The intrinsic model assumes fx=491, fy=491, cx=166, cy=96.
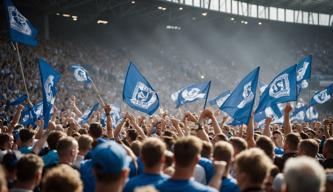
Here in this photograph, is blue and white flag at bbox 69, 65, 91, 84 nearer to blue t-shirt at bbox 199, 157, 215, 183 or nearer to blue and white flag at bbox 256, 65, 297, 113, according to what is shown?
blue and white flag at bbox 256, 65, 297, 113

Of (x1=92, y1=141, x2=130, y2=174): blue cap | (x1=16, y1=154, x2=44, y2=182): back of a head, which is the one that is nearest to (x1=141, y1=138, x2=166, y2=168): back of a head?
(x1=92, y1=141, x2=130, y2=174): blue cap

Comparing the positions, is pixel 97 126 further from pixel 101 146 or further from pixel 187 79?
pixel 187 79

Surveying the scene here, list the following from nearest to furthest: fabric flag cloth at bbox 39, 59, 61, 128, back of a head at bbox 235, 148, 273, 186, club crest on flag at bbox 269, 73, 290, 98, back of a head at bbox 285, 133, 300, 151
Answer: back of a head at bbox 235, 148, 273, 186, back of a head at bbox 285, 133, 300, 151, fabric flag cloth at bbox 39, 59, 61, 128, club crest on flag at bbox 269, 73, 290, 98

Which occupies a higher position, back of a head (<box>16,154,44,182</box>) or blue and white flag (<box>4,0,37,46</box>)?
blue and white flag (<box>4,0,37,46</box>)

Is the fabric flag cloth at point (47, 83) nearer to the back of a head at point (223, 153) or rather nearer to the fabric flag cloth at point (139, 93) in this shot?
the fabric flag cloth at point (139, 93)

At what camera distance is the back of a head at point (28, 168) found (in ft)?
12.5

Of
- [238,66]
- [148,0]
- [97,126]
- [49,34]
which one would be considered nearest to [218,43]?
[238,66]

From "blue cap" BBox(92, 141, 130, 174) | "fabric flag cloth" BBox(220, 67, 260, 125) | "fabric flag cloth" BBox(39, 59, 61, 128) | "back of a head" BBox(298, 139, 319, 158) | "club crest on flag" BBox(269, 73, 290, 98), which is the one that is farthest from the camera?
"club crest on flag" BBox(269, 73, 290, 98)

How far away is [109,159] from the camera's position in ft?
11.2

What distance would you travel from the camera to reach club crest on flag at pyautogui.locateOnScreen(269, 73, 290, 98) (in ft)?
32.7

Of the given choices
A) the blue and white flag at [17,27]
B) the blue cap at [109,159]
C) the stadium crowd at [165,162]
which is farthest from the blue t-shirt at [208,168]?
the blue and white flag at [17,27]

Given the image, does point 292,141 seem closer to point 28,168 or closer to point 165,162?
point 165,162

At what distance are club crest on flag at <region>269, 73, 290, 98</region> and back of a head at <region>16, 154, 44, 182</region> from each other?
6.80 m

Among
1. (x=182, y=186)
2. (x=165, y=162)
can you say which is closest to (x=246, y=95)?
(x=165, y=162)
